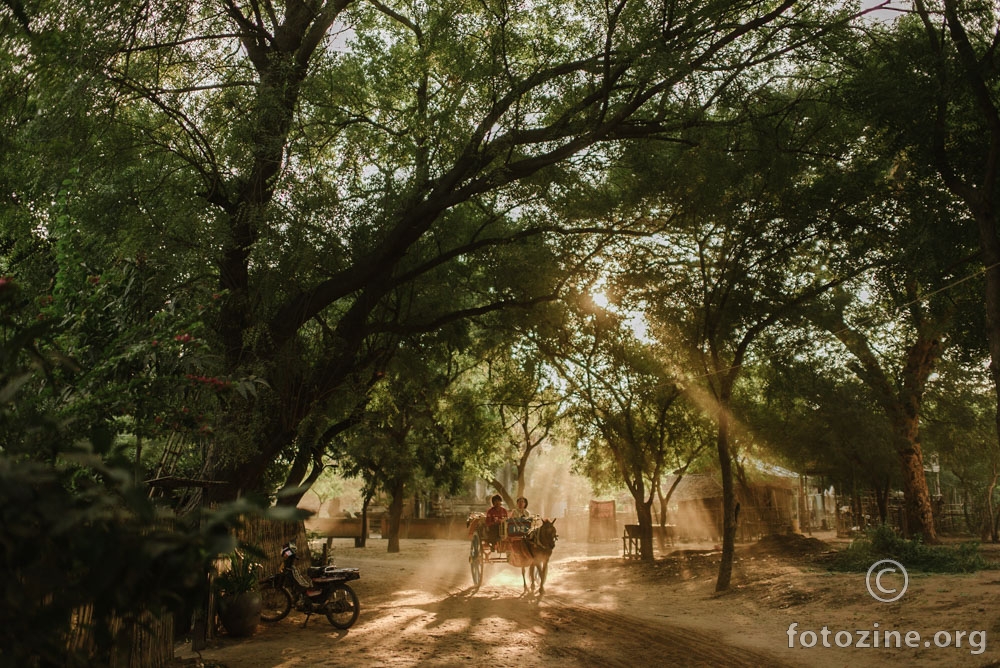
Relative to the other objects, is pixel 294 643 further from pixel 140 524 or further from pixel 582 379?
pixel 582 379

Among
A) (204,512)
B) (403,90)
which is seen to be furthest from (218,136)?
(204,512)

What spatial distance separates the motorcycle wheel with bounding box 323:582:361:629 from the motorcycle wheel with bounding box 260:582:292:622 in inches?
33.6

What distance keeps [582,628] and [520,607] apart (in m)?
2.53

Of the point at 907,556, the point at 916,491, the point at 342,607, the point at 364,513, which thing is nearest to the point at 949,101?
the point at 907,556

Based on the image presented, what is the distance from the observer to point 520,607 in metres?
13.1

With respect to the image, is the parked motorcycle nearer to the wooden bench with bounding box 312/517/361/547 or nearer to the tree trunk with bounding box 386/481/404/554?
the tree trunk with bounding box 386/481/404/554

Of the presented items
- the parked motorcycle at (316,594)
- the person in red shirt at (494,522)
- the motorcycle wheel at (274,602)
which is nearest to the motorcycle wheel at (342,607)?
the parked motorcycle at (316,594)

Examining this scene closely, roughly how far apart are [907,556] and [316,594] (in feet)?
43.2

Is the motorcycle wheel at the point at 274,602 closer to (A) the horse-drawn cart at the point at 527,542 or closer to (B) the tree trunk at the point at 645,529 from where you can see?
(A) the horse-drawn cart at the point at 527,542

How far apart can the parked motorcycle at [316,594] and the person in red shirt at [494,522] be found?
18.1 ft

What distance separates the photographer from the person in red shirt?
631 inches

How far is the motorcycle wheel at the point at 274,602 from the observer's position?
10.8 metres

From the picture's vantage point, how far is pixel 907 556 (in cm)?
1591

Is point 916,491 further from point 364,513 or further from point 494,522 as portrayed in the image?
point 364,513
